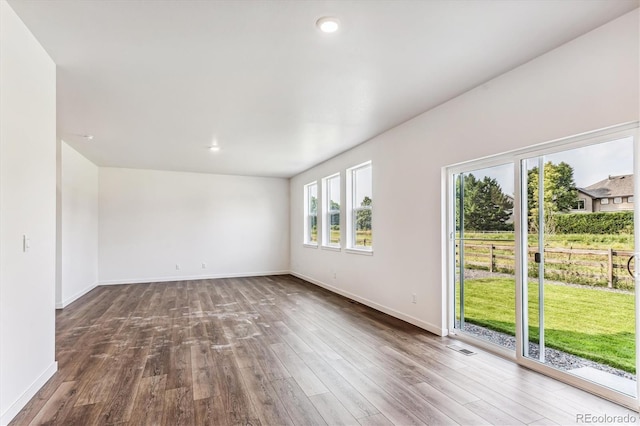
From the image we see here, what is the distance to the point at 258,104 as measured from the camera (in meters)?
3.75

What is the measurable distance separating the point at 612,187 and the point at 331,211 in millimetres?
4848

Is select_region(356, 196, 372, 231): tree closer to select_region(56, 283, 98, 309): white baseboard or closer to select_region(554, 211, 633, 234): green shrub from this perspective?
select_region(554, 211, 633, 234): green shrub

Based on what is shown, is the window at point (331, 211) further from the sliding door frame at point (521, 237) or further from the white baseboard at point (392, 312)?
the sliding door frame at point (521, 237)

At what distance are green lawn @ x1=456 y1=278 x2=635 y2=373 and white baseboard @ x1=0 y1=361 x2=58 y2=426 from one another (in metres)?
3.80

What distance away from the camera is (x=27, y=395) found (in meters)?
2.37

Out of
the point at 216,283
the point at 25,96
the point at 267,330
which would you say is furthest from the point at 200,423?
the point at 216,283

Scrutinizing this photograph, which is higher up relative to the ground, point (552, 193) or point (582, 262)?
point (552, 193)

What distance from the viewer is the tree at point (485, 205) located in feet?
10.6

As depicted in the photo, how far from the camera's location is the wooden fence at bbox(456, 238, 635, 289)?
93.9 inches

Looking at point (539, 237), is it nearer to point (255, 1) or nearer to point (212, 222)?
point (255, 1)

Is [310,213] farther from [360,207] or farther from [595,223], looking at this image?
[595,223]

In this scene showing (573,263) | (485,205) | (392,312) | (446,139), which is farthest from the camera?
(392,312)

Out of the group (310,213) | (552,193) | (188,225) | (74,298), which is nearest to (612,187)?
(552,193)
